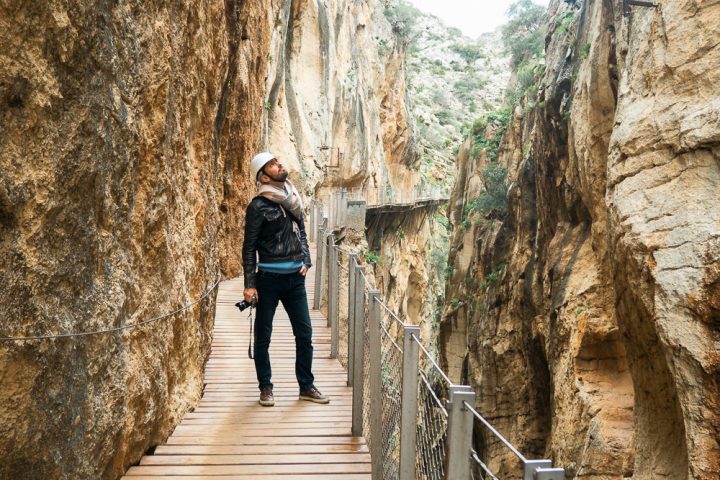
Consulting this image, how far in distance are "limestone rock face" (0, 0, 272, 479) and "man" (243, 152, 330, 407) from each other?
1.90ft

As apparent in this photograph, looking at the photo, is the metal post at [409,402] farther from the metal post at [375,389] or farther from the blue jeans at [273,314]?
the blue jeans at [273,314]

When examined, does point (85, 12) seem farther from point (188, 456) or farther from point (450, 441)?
point (188, 456)

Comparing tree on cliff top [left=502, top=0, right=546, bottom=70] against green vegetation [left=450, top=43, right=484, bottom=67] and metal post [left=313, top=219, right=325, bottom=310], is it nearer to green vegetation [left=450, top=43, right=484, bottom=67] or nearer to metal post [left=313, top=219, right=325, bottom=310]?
metal post [left=313, top=219, right=325, bottom=310]

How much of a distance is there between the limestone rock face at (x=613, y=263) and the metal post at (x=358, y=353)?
3.32m

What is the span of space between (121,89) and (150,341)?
1726mm

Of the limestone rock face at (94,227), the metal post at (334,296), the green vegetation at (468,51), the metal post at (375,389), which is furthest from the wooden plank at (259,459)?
the green vegetation at (468,51)

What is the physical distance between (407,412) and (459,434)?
3.28 ft

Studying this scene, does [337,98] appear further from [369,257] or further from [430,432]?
[430,432]

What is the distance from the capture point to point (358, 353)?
5691mm

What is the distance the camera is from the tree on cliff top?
29.6 m

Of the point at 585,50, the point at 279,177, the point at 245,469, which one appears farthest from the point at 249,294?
the point at 585,50

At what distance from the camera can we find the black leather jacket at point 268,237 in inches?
212

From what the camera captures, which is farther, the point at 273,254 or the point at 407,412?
the point at 273,254

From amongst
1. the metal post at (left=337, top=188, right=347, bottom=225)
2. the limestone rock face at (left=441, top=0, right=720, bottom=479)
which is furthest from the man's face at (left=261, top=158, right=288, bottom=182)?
the metal post at (left=337, top=188, right=347, bottom=225)
